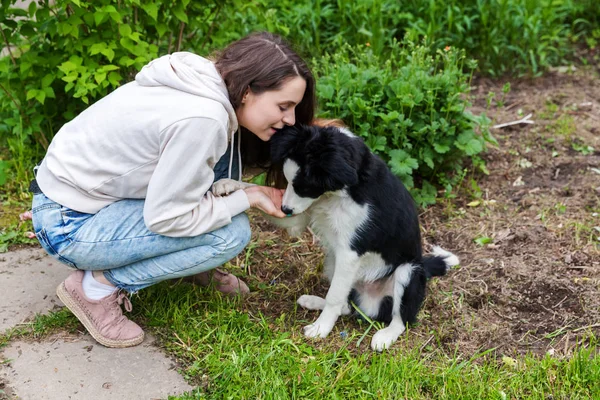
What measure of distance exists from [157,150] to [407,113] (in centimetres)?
206

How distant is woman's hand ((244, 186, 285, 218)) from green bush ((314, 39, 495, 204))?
1.16m

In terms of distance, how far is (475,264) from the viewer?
3.96 meters

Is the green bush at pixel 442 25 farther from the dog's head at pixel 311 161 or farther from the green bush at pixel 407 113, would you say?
the dog's head at pixel 311 161

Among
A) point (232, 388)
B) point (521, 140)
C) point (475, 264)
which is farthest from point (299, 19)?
point (232, 388)

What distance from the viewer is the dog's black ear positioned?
293cm

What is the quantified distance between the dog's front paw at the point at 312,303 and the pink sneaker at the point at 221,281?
1.02ft

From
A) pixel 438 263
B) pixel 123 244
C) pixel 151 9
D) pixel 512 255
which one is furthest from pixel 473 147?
pixel 123 244

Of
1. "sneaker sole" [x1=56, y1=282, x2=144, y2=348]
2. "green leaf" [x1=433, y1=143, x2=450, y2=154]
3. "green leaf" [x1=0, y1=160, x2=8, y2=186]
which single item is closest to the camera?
"sneaker sole" [x1=56, y1=282, x2=144, y2=348]

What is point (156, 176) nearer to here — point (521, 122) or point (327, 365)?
point (327, 365)

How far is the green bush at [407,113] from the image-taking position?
425 centimetres

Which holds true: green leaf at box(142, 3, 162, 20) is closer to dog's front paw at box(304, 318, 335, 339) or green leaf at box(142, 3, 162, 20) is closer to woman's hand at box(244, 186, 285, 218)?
woman's hand at box(244, 186, 285, 218)

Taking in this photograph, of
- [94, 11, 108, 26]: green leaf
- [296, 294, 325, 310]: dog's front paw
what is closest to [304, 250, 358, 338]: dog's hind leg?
[296, 294, 325, 310]: dog's front paw

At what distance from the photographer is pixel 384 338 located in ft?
10.8

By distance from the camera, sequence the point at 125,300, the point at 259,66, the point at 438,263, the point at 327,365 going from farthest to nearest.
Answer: the point at 438,263
the point at 125,300
the point at 327,365
the point at 259,66
